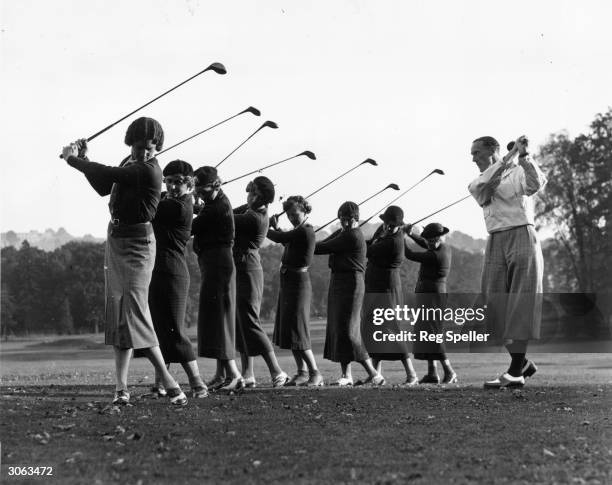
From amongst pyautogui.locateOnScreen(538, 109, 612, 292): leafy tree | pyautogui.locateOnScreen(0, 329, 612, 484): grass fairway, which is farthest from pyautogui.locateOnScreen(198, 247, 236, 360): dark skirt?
pyautogui.locateOnScreen(538, 109, 612, 292): leafy tree

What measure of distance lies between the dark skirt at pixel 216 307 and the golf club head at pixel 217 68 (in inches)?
78.7

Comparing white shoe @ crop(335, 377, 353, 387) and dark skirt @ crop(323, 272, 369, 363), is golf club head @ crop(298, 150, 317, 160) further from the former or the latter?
white shoe @ crop(335, 377, 353, 387)

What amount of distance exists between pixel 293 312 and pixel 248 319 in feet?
3.43

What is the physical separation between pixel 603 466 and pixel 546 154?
175 ft

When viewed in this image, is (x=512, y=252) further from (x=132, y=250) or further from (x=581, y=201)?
(x=581, y=201)

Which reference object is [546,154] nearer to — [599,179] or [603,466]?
[599,179]

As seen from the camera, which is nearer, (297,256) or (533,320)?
(533,320)

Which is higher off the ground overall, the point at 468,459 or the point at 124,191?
the point at 124,191

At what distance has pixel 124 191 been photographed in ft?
28.3

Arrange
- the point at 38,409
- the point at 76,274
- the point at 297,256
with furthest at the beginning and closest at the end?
the point at 76,274
the point at 297,256
the point at 38,409

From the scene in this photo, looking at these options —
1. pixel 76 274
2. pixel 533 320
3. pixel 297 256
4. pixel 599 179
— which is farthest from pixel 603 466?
pixel 76 274

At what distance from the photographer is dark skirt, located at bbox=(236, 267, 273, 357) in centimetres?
1179

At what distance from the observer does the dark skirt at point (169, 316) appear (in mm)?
9688

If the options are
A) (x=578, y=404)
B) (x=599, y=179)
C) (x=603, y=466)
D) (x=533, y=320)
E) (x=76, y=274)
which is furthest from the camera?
(x=76, y=274)
